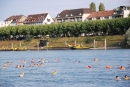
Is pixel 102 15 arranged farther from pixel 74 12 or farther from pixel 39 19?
pixel 39 19

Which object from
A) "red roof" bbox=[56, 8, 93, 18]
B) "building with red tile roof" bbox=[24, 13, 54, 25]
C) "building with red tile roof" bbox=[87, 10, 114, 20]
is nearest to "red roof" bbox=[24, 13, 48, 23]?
"building with red tile roof" bbox=[24, 13, 54, 25]

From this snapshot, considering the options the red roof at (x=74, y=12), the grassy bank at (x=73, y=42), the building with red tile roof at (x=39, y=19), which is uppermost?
the red roof at (x=74, y=12)

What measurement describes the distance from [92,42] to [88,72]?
7554cm

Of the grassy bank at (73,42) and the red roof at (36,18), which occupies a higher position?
the red roof at (36,18)

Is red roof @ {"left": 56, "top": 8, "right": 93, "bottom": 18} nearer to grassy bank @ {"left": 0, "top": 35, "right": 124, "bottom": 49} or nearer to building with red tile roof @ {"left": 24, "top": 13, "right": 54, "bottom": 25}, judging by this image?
building with red tile roof @ {"left": 24, "top": 13, "right": 54, "bottom": 25}

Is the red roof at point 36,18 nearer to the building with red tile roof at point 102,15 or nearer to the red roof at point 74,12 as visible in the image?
the red roof at point 74,12

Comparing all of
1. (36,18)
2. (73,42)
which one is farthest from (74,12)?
(73,42)

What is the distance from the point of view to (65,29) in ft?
476

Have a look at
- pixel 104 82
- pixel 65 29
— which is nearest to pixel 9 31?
pixel 65 29

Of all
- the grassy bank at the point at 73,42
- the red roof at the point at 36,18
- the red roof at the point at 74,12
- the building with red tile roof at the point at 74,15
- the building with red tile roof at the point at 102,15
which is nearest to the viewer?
the grassy bank at the point at 73,42

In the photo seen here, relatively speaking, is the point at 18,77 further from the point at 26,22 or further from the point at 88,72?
the point at 26,22

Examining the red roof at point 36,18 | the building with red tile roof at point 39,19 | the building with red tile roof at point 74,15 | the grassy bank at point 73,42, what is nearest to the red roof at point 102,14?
the building with red tile roof at point 74,15

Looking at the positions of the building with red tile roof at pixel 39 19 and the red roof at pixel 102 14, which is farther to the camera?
the building with red tile roof at pixel 39 19

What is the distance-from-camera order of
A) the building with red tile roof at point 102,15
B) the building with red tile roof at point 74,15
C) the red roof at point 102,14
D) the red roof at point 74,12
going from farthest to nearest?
the red roof at point 74,12 → the building with red tile roof at point 74,15 → the red roof at point 102,14 → the building with red tile roof at point 102,15
